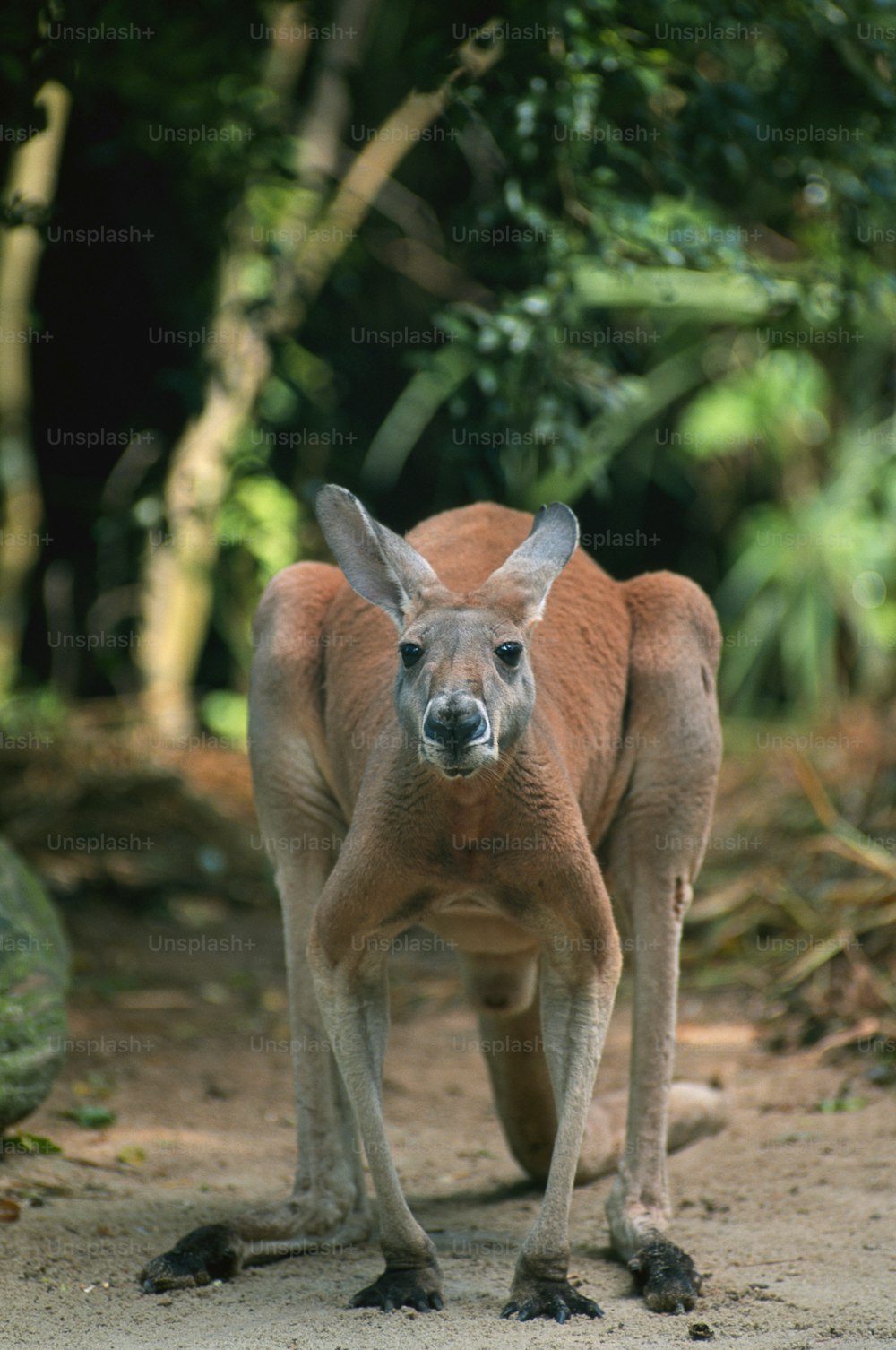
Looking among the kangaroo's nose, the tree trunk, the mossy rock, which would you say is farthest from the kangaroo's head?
the tree trunk

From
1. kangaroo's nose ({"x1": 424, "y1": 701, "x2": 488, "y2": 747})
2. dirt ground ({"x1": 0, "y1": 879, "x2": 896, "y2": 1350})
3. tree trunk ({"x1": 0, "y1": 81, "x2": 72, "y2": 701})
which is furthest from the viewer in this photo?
tree trunk ({"x1": 0, "y1": 81, "x2": 72, "y2": 701})

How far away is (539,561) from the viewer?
385 cm

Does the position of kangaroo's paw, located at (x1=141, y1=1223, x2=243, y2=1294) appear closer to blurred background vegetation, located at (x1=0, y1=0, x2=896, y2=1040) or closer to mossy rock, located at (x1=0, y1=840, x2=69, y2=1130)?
mossy rock, located at (x1=0, y1=840, x2=69, y2=1130)

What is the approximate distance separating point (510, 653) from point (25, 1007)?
6.56 ft

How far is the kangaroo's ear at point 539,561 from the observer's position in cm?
379

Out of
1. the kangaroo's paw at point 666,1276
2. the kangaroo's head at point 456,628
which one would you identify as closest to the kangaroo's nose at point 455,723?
the kangaroo's head at point 456,628

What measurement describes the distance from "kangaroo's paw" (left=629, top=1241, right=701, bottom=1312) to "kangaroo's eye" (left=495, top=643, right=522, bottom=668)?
1.51 meters

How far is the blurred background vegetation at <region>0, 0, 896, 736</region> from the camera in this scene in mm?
5254

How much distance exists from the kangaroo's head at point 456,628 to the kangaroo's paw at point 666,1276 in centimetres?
134

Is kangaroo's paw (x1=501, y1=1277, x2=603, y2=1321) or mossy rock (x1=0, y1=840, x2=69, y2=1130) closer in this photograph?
kangaroo's paw (x1=501, y1=1277, x2=603, y2=1321)

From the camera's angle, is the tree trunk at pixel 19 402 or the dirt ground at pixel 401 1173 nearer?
the dirt ground at pixel 401 1173

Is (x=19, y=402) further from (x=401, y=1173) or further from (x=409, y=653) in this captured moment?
(x=409, y=653)

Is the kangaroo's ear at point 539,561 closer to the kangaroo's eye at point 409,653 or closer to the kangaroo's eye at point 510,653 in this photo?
the kangaroo's eye at point 510,653

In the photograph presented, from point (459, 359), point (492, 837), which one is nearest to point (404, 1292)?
point (492, 837)
